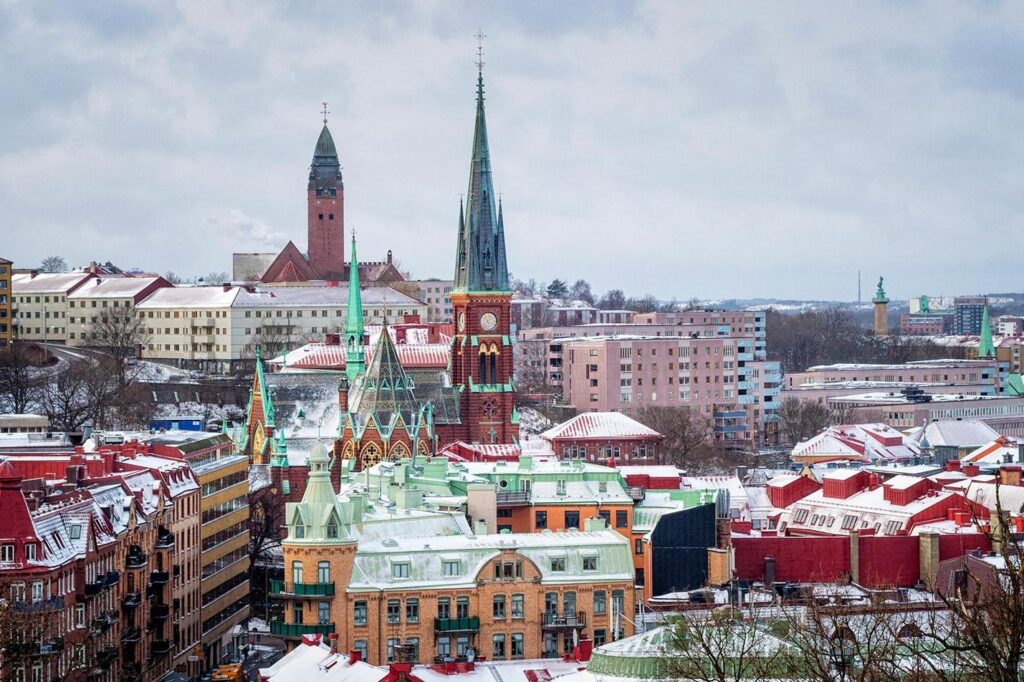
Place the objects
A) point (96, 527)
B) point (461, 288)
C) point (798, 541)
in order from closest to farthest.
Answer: point (96, 527)
point (798, 541)
point (461, 288)

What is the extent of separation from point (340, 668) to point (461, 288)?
9840 cm

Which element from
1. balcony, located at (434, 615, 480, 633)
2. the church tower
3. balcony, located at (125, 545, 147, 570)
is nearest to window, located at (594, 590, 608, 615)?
balcony, located at (434, 615, 480, 633)

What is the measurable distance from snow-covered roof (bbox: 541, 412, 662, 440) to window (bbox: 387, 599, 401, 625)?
8629cm

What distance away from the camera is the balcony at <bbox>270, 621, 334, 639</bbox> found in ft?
274

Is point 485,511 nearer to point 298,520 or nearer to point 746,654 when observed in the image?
point 298,520

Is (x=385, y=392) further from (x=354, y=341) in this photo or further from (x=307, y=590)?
(x=307, y=590)

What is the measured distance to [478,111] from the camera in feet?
562

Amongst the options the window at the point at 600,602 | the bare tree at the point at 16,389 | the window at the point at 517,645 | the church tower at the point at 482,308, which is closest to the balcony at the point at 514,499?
the window at the point at 600,602

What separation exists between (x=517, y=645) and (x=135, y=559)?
18.6 metres

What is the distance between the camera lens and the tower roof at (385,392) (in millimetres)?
154125

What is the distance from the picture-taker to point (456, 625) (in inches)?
3346

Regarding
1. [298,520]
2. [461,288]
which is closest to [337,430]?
[461,288]

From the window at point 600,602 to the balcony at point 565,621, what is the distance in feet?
1.79

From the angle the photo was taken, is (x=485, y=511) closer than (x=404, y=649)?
No
